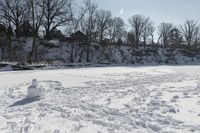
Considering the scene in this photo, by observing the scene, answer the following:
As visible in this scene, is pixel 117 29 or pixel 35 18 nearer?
pixel 35 18

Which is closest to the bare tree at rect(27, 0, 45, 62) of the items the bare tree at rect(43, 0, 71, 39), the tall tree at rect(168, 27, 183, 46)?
the bare tree at rect(43, 0, 71, 39)

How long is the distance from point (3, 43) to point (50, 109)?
112ft

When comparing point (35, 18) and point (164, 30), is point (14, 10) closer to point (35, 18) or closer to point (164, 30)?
point (35, 18)

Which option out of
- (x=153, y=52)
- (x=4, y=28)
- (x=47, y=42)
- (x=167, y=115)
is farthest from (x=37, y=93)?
(x=153, y=52)

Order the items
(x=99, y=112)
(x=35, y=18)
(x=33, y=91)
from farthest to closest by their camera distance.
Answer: (x=35, y=18)
(x=33, y=91)
(x=99, y=112)

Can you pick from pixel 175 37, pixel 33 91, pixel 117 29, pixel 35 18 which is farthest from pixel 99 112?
pixel 175 37

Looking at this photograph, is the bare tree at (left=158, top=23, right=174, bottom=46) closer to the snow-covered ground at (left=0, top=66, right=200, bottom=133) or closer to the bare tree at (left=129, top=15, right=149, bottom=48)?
the bare tree at (left=129, top=15, right=149, bottom=48)

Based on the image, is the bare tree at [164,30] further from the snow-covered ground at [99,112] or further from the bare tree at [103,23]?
the snow-covered ground at [99,112]

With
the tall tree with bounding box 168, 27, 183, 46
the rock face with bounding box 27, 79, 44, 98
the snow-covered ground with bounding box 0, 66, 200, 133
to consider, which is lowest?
the snow-covered ground with bounding box 0, 66, 200, 133

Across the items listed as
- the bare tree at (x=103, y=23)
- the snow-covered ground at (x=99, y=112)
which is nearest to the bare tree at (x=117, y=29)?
the bare tree at (x=103, y=23)

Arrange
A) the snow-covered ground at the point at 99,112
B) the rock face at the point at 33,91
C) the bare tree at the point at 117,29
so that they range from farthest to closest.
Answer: the bare tree at the point at 117,29
the rock face at the point at 33,91
the snow-covered ground at the point at 99,112

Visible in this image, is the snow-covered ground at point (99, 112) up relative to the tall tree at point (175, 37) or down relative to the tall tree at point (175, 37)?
down

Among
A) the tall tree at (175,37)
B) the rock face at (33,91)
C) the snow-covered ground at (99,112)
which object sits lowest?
the snow-covered ground at (99,112)

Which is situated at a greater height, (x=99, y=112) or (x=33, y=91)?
(x=33, y=91)
